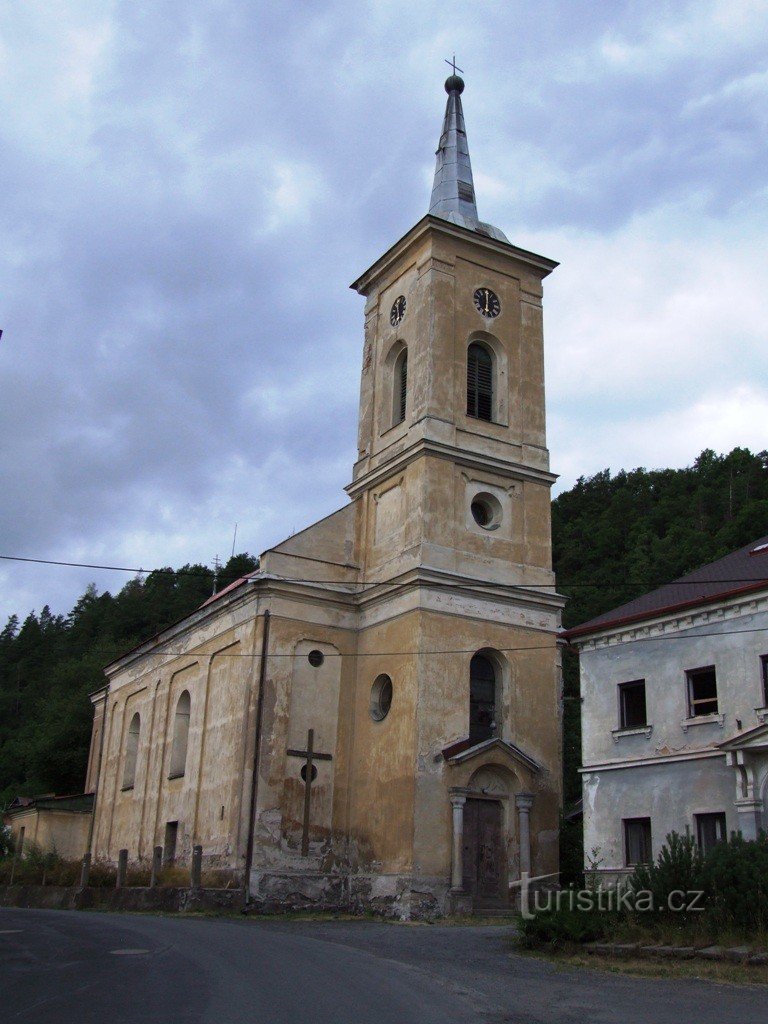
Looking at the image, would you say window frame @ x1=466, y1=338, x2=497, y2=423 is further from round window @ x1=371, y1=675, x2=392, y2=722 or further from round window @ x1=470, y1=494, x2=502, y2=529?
round window @ x1=371, y1=675, x2=392, y2=722

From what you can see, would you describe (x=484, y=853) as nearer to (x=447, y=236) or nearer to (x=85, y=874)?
(x=85, y=874)

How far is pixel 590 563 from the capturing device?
64.9m

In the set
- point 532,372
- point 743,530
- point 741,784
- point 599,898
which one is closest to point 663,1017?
point 599,898

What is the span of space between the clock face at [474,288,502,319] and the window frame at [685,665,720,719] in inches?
635

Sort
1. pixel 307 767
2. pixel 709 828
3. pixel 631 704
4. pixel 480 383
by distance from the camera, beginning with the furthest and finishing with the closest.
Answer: pixel 480 383 → pixel 307 767 → pixel 631 704 → pixel 709 828

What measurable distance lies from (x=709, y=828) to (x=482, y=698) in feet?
32.6

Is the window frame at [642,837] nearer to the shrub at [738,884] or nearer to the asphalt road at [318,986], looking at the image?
the asphalt road at [318,986]

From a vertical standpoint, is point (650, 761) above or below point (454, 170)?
below

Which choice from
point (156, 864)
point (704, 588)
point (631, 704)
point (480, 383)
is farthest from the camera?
point (480, 383)

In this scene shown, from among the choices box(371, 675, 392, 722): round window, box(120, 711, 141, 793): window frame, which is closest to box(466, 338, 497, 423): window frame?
box(371, 675, 392, 722): round window

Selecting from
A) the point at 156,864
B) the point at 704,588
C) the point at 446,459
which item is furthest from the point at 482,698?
the point at 156,864

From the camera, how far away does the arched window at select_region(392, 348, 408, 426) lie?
33219 mm

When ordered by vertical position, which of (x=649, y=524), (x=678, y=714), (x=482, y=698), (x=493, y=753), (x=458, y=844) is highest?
(x=649, y=524)

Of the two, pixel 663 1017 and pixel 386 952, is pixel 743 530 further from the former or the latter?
pixel 663 1017
